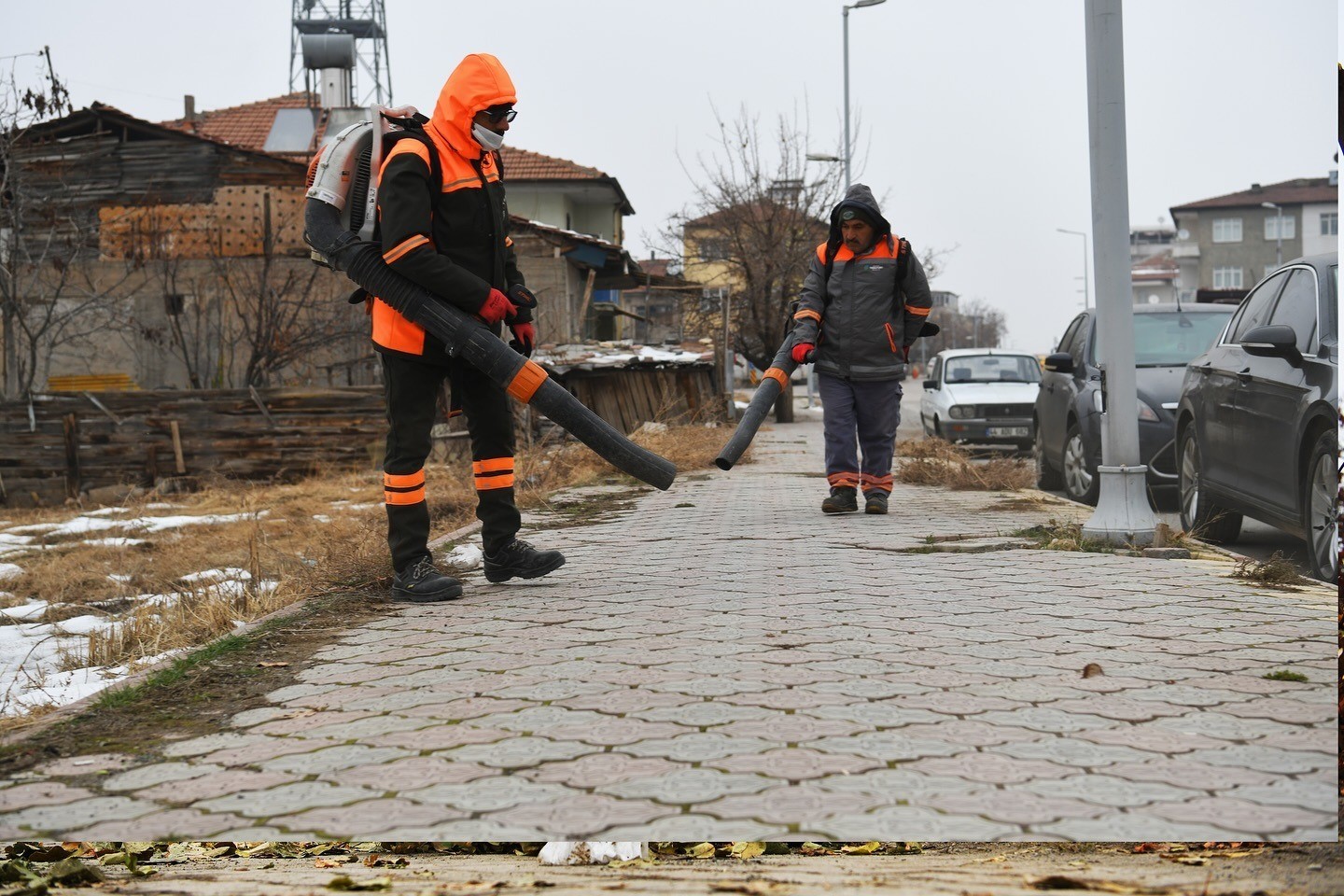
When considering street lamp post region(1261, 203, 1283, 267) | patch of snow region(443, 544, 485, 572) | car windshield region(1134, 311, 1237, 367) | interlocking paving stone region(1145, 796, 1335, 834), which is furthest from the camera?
car windshield region(1134, 311, 1237, 367)

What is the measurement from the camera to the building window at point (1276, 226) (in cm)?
347

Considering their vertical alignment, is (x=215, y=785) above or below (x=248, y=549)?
above

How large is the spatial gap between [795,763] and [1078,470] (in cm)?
856

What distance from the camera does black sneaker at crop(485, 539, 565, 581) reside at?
18.5 ft

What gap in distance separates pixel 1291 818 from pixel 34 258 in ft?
64.9

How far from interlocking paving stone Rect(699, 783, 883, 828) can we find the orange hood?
333 centimetres

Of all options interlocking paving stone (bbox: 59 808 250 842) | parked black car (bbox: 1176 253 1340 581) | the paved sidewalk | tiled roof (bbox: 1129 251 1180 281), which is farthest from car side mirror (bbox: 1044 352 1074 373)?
interlocking paving stone (bbox: 59 808 250 842)

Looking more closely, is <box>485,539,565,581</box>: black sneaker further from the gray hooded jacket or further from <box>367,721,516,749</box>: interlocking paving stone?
the gray hooded jacket

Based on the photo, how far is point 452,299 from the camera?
5.18 meters

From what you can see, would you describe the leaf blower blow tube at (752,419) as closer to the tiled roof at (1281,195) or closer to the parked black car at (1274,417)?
the parked black car at (1274,417)

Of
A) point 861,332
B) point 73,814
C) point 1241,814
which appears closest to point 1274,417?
point 861,332

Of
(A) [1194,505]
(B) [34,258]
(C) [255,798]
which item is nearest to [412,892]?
(C) [255,798]

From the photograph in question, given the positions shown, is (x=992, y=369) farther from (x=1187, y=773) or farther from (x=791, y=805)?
(x=791, y=805)

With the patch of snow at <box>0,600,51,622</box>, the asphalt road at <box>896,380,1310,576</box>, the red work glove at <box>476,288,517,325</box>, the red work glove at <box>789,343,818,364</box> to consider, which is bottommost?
the patch of snow at <box>0,600,51,622</box>
